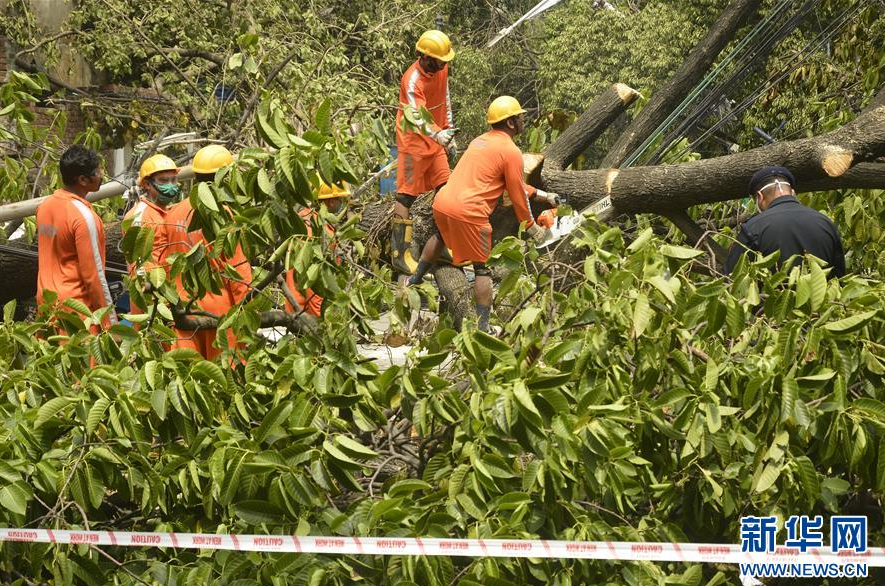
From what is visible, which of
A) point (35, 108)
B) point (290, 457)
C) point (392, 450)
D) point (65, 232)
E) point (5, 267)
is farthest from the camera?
point (35, 108)

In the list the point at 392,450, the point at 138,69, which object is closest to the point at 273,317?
the point at 392,450

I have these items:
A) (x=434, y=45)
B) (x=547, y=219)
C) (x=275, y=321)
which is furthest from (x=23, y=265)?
(x=275, y=321)

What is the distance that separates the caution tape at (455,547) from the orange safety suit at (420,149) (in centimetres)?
434

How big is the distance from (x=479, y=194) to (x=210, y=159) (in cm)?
205

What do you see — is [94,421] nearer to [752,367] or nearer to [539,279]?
[539,279]

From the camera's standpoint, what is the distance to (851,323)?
138 inches

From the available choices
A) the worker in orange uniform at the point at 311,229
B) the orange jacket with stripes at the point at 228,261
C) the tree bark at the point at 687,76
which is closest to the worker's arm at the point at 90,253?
the orange jacket with stripes at the point at 228,261

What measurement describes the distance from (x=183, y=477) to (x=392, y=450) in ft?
2.88

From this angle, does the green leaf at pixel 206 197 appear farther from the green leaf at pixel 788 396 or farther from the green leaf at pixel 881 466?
the green leaf at pixel 881 466

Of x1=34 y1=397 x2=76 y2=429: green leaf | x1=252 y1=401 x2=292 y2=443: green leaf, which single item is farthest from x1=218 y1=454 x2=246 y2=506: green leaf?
x1=34 y1=397 x2=76 y2=429: green leaf

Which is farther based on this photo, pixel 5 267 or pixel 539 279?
pixel 5 267

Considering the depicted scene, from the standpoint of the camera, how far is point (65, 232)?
557 centimetres

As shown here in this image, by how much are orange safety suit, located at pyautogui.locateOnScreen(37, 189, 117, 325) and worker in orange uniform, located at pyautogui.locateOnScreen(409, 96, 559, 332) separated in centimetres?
219

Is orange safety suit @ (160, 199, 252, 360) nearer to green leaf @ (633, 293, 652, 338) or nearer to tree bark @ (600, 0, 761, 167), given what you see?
green leaf @ (633, 293, 652, 338)
